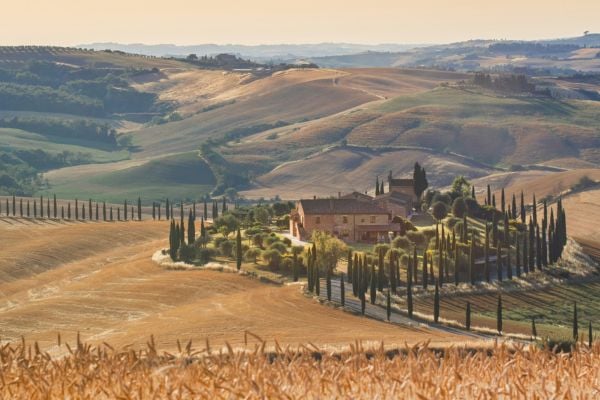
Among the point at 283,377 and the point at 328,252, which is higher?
the point at 283,377

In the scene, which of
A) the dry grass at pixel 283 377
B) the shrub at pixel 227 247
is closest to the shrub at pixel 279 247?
the shrub at pixel 227 247

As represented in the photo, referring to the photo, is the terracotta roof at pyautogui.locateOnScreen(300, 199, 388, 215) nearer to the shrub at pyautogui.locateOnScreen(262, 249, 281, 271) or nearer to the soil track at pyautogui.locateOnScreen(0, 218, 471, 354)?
the shrub at pyautogui.locateOnScreen(262, 249, 281, 271)

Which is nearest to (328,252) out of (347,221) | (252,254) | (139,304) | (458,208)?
(252,254)

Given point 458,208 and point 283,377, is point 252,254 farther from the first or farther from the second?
point 283,377

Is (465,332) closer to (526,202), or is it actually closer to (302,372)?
(302,372)

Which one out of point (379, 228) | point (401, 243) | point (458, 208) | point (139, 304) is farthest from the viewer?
point (458, 208)

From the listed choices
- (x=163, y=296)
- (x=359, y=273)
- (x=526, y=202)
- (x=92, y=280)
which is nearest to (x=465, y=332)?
(x=359, y=273)
